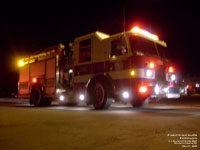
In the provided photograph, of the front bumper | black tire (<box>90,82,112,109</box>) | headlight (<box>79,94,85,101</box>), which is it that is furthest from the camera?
headlight (<box>79,94,85,101</box>)

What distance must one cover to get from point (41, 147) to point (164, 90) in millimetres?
6227

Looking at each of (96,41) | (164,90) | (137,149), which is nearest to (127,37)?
(96,41)

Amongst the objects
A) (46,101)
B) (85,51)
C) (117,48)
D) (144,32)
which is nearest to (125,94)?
(117,48)

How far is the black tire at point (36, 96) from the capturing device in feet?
39.5

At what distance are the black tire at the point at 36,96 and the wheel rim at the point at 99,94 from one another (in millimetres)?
3841

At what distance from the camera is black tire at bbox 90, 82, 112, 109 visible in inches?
358

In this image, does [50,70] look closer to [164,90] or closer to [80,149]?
[164,90]

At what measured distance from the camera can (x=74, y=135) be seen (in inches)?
174

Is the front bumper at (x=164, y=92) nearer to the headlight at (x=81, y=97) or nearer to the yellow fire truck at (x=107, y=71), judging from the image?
→ the yellow fire truck at (x=107, y=71)

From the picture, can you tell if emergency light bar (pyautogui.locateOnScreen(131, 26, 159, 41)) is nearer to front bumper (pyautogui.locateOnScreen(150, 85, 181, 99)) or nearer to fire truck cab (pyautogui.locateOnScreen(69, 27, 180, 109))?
fire truck cab (pyautogui.locateOnScreen(69, 27, 180, 109))

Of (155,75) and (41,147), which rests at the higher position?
(155,75)

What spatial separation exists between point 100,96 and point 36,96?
4722mm

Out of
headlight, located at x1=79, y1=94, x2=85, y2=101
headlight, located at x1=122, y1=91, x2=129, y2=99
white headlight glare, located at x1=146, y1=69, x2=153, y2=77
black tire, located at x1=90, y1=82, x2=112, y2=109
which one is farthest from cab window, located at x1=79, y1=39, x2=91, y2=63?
white headlight glare, located at x1=146, y1=69, x2=153, y2=77

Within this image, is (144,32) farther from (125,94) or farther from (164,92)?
(125,94)
